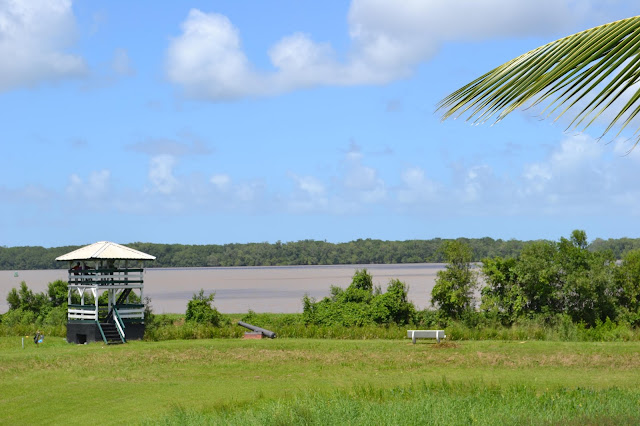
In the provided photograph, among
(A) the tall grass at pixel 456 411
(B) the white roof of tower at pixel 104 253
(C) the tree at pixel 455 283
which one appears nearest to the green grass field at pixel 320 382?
(A) the tall grass at pixel 456 411

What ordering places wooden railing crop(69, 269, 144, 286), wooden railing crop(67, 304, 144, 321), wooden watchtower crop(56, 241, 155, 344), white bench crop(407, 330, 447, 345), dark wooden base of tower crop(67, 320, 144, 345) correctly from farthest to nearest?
wooden railing crop(69, 269, 144, 286), wooden railing crop(67, 304, 144, 321), wooden watchtower crop(56, 241, 155, 344), dark wooden base of tower crop(67, 320, 144, 345), white bench crop(407, 330, 447, 345)

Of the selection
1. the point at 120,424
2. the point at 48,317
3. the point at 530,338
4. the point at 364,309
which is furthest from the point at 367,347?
the point at 48,317

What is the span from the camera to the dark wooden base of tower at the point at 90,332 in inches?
1176

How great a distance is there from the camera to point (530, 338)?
93.9ft

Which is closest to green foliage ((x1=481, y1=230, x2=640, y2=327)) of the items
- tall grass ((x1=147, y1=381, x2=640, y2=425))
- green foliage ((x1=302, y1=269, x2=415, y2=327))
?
green foliage ((x1=302, y1=269, x2=415, y2=327))

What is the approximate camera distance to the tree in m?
35.1

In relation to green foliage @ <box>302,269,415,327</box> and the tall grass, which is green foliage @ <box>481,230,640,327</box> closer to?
green foliage @ <box>302,269,415,327</box>

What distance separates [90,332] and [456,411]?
21.2 metres

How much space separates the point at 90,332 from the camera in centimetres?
2991

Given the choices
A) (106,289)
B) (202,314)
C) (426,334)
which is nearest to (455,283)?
(426,334)

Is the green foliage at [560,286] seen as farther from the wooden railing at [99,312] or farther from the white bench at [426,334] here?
the wooden railing at [99,312]

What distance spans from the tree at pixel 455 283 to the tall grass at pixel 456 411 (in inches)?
748

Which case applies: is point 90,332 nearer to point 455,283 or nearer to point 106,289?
point 106,289

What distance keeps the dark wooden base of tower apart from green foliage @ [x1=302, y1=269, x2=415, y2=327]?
29.1ft
